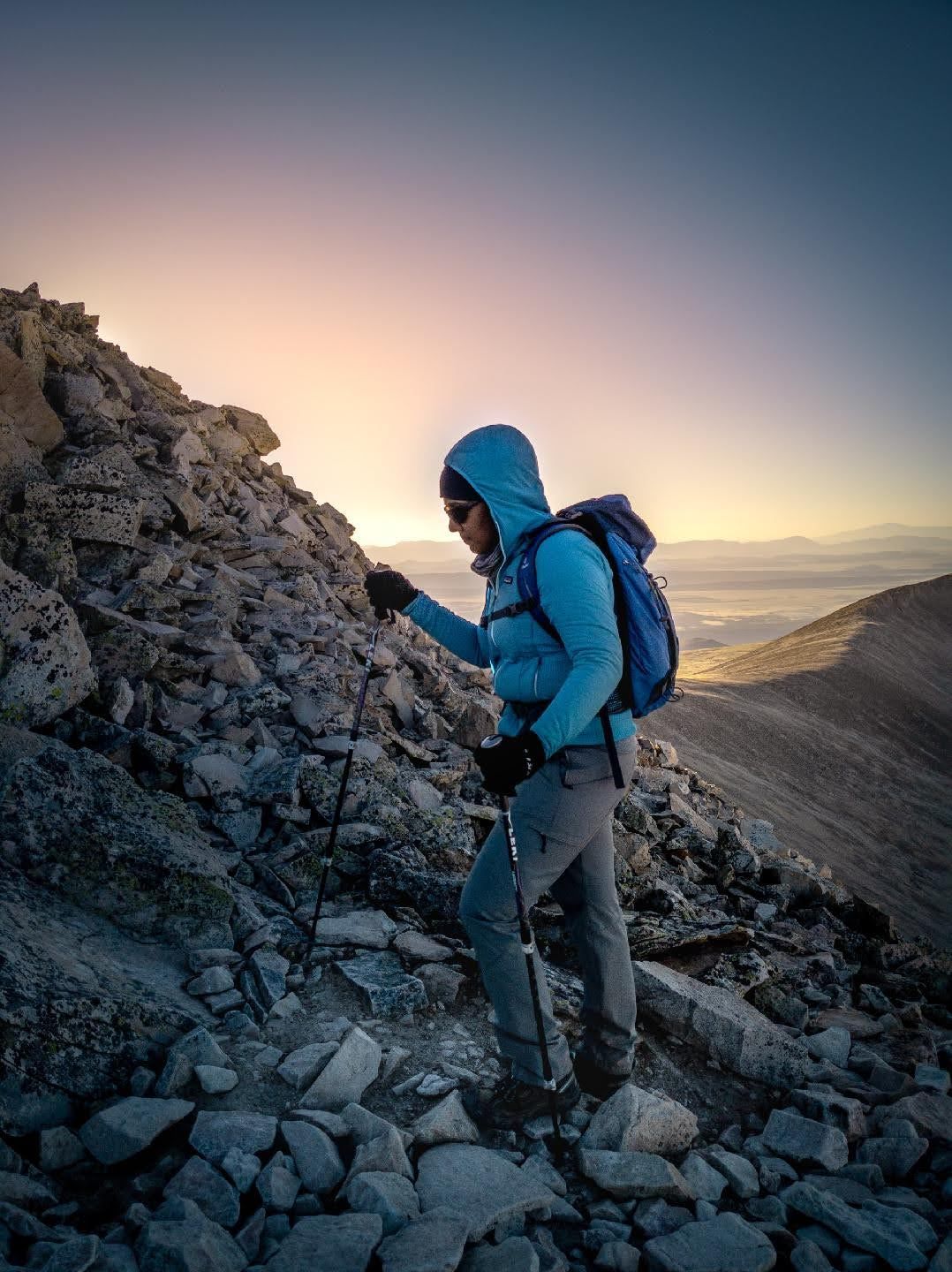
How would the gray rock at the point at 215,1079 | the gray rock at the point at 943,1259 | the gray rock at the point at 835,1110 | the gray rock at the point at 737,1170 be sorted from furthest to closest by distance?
the gray rock at the point at 835,1110 → the gray rock at the point at 215,1079 → the gray rock at the point at 737,1170 → the gray rock at the point at 943,1259

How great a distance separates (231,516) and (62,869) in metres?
7.92

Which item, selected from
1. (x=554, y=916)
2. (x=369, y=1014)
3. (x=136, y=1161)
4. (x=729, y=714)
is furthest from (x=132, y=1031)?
(x=729, y=714)

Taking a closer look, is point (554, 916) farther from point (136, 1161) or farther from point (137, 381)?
point (137, 381)

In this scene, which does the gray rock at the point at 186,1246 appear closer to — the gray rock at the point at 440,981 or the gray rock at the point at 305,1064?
the gray rock at the point at 305,1064

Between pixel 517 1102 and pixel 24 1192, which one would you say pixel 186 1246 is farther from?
pixel 517 1102

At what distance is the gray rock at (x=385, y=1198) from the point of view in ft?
8.53

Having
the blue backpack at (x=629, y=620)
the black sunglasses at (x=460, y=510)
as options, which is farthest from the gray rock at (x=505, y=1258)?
the black sunglasses at (x=460, y=510)

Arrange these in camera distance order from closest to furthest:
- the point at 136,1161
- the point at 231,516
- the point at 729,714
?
the point at 136,1161
the point at 231,516
the point at 729,714

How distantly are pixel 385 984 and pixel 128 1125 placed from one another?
1580mm

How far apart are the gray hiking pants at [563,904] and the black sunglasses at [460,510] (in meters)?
1.19

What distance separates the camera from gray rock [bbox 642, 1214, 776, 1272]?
2.59m

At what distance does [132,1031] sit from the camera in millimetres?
3326

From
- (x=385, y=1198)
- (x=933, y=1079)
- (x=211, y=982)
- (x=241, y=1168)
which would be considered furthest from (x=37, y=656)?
(x=933, y=1079)

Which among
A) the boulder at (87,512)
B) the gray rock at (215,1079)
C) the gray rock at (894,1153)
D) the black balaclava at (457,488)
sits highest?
the boulder at (87,512)
